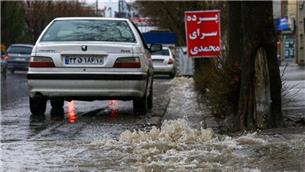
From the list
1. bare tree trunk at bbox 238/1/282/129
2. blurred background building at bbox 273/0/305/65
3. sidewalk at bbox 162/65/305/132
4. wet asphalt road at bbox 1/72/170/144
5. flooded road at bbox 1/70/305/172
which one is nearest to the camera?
flooded road at bbox 1/70/305/172

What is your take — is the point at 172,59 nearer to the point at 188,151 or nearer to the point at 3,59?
the point at 3,59

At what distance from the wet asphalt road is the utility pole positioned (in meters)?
40.0

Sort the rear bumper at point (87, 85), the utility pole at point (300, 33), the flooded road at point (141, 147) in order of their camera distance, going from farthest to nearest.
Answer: the utility pole at point (300, 33) < the rear bumper at point (87, 85) < the flooded road at point (141, 147)

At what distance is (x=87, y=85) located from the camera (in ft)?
32.0

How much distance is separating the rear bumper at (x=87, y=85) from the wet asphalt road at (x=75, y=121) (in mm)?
375

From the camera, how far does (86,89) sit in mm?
9781

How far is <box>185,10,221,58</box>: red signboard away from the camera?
46.8 ft

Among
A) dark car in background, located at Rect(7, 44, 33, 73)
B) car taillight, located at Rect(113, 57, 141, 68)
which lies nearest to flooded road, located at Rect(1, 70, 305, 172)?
car taillight, located at Rect(113, 57, 141, 68)

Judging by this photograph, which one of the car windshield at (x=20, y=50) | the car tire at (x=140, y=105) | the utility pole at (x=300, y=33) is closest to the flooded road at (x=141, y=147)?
the car tire at (x=140, y=105)

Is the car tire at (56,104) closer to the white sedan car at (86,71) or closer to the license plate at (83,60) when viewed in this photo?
the white sedan car at (86,71)

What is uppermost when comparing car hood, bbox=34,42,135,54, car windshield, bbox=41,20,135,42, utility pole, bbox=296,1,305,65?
car windshield, bbox=41,20,135,42

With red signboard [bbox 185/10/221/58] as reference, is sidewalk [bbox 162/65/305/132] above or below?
below

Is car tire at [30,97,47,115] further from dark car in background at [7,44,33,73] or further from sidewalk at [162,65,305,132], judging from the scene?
dark car in background at [7,44,33,73]

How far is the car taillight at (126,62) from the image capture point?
9.75 m
